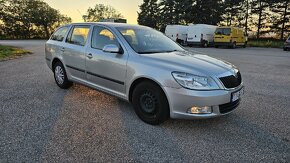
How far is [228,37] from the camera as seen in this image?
23.5 meters

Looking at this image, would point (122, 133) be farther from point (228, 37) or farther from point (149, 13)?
point (149, 13)

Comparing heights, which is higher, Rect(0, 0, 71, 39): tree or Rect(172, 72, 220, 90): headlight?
Rect(0, 0, 71, 39): tree

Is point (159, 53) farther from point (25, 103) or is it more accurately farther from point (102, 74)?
point (25, 103)

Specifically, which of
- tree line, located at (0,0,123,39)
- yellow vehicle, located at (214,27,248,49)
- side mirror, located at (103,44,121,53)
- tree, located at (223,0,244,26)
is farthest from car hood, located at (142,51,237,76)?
tree line, located at (0,0,123,39)

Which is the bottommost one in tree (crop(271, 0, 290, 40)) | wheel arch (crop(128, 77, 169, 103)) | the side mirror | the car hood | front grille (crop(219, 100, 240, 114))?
front grille (crop(219, 100, 240, 114))

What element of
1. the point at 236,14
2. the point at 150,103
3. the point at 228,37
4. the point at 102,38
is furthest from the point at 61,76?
the point at 236,14

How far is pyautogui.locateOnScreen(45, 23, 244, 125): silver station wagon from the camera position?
361 cm

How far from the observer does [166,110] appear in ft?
12.4

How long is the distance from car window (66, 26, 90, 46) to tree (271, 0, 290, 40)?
40.0 meters

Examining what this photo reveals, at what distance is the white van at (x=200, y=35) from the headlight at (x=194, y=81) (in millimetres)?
22322

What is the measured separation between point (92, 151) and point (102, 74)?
1.83 m

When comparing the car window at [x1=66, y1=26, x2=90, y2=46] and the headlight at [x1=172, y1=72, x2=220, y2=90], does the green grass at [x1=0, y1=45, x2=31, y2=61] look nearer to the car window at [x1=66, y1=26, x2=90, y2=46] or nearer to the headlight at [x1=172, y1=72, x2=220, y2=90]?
the car window at [x1=66, y1=26, x2=90, y2=46]

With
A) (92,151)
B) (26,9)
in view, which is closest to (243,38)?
(92,151)

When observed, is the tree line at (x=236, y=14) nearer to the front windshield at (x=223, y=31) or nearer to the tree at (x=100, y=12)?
the front windshield at (x=223, y=31)
